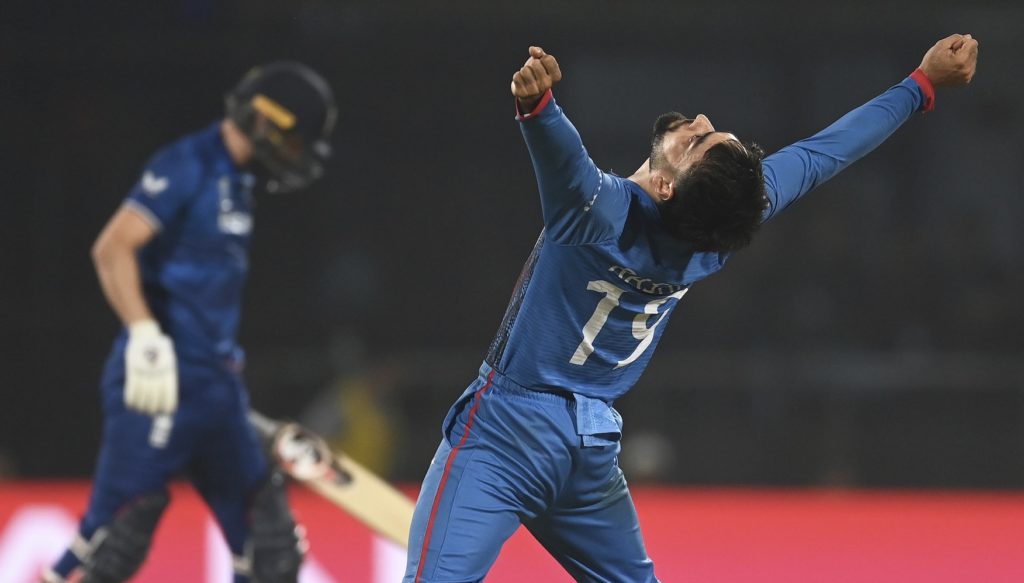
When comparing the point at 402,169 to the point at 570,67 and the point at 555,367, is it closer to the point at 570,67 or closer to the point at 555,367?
the point at 570,67

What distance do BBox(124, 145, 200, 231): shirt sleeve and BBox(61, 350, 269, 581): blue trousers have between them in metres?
0.48

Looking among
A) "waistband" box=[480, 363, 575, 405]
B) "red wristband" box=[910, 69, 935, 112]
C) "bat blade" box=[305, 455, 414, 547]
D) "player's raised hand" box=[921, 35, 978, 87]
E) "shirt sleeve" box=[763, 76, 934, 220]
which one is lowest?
"bat blade" box=[305, 455, 414, 547]

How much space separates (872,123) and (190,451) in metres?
2.31

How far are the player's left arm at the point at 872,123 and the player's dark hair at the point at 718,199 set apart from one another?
392mm

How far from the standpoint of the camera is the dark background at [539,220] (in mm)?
8602

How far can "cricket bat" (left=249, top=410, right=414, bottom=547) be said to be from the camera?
14.2 feet

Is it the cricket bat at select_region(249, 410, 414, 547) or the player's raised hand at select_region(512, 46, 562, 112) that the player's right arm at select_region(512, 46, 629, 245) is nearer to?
the player's raised hand at select_region(512, 46, 562, 112)

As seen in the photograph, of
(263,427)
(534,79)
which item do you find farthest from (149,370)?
(534,79)

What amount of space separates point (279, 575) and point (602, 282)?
183 centimetres

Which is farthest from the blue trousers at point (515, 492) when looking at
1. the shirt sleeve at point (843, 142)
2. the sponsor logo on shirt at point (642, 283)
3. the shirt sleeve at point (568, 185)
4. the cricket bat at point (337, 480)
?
the cricket bat at point (337, 480)

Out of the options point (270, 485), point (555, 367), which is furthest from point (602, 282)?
point (270, 485)

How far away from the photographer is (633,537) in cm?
309

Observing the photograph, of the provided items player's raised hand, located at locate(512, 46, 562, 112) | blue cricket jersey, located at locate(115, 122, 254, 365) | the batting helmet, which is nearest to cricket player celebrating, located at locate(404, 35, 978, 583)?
player's raised hand, located at locate(512, 46, 562, 112)

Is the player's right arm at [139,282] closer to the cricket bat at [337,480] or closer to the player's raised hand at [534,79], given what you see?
the cricket bat at [337,480]
